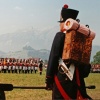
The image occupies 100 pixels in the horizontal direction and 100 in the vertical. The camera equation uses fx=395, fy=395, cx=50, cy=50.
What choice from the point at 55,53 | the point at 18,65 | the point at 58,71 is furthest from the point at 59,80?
the point at 18,65

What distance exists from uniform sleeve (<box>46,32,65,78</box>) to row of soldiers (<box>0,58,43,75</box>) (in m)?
34.6

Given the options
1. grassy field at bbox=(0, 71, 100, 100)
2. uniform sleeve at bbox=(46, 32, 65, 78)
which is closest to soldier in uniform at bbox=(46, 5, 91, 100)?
uniform sleeve at bbox=(46, 32, 65, 78)

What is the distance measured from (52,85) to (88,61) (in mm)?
717

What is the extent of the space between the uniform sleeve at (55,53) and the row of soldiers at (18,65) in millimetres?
34562

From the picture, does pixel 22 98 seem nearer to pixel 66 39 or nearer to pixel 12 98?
pixel 12 98

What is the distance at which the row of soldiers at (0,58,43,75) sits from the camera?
41.8m

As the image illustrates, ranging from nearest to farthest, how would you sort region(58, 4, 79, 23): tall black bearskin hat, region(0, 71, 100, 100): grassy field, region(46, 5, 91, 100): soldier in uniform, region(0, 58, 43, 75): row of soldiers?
region(46, 5, 91, 100): soldier in uniform → region(58, 4, 79, 23): tall black bearskin hat → region(0, 71, 100, 100): grassy field → region(0, 58, 43, 75): row of soldiers

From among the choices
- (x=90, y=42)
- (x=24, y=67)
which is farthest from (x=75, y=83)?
(x=24, y=67)

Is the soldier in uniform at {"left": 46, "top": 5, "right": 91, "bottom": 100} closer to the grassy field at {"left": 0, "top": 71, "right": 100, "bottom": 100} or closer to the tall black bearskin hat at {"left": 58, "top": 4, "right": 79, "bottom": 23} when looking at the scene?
the tall black bearskin hat at {"left": 58, "top": 4, "right": 79, "bottom": 23}

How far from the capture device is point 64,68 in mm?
6340

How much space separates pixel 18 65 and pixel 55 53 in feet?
123

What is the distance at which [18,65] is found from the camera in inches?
1720

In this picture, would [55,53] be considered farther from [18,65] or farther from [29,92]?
[18,65]

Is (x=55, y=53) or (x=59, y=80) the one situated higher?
(x=55, y=53)
